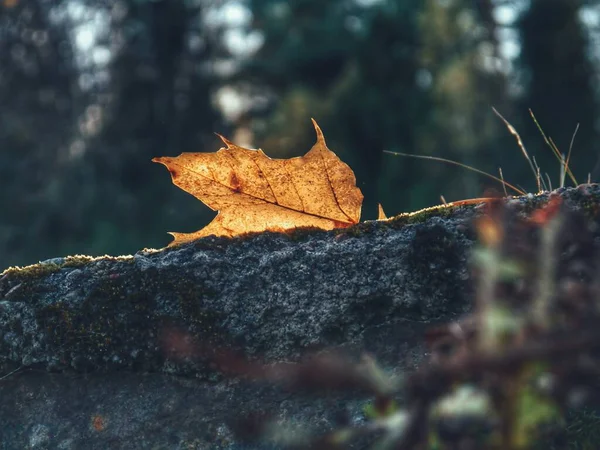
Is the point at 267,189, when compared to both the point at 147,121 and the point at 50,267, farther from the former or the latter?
the point at 147,121

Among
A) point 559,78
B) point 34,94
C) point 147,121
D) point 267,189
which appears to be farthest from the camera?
point 34,94

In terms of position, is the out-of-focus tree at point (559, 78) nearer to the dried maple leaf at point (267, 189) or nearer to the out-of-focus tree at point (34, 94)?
the out-of-focus tree at point (34, 94)

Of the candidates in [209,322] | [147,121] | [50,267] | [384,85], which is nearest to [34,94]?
[147,121]

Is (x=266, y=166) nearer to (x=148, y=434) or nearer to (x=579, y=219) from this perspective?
(x=148, y=434)

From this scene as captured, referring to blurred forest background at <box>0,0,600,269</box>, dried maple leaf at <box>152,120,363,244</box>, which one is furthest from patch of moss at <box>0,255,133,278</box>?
blurred forest background at <box>0,0,600,269</box>

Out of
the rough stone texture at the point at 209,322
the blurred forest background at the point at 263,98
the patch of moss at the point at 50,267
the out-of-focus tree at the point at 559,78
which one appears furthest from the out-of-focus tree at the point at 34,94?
the rough stone texture at the point at 209,322

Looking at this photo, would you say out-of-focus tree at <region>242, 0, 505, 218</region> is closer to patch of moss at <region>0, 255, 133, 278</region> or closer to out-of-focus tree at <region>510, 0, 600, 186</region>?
out-of-focus tree at <region>510, 0, 600, 186</region>

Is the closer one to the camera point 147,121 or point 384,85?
point 384,85
